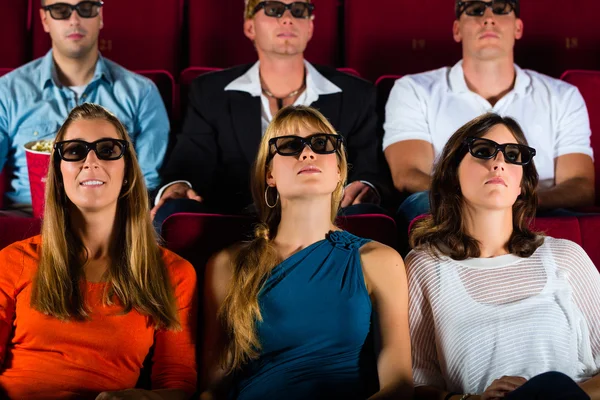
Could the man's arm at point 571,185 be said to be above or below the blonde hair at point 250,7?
below

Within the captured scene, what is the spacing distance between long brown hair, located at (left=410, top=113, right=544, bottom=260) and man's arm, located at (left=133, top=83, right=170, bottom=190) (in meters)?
0.43

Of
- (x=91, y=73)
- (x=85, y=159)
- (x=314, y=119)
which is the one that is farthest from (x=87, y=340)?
(x=91, y=73)

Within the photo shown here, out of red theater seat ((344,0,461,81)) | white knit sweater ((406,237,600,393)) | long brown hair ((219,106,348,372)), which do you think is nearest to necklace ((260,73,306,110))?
red theater seat ((344,0,461,81))

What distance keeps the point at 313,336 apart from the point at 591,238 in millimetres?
352

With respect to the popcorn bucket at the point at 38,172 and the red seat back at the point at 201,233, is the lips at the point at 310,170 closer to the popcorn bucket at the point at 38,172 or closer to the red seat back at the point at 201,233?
the red seat back at the point at 201,233

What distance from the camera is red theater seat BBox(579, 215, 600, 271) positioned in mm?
993

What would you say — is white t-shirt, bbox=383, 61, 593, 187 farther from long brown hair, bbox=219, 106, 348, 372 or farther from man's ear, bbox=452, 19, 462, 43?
long brown hair, bbox=219, 106, 348, 372

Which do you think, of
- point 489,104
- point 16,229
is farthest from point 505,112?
point 16,229

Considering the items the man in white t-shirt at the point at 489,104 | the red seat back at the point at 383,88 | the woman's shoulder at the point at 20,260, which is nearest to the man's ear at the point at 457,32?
the man in white t-shirt at the point at 489,104

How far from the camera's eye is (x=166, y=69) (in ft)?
4.87

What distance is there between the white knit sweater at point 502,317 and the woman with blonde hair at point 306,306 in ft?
0.14

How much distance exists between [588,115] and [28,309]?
0.89m

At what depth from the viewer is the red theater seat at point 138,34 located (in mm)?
1473

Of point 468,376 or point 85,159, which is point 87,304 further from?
point 468,376
